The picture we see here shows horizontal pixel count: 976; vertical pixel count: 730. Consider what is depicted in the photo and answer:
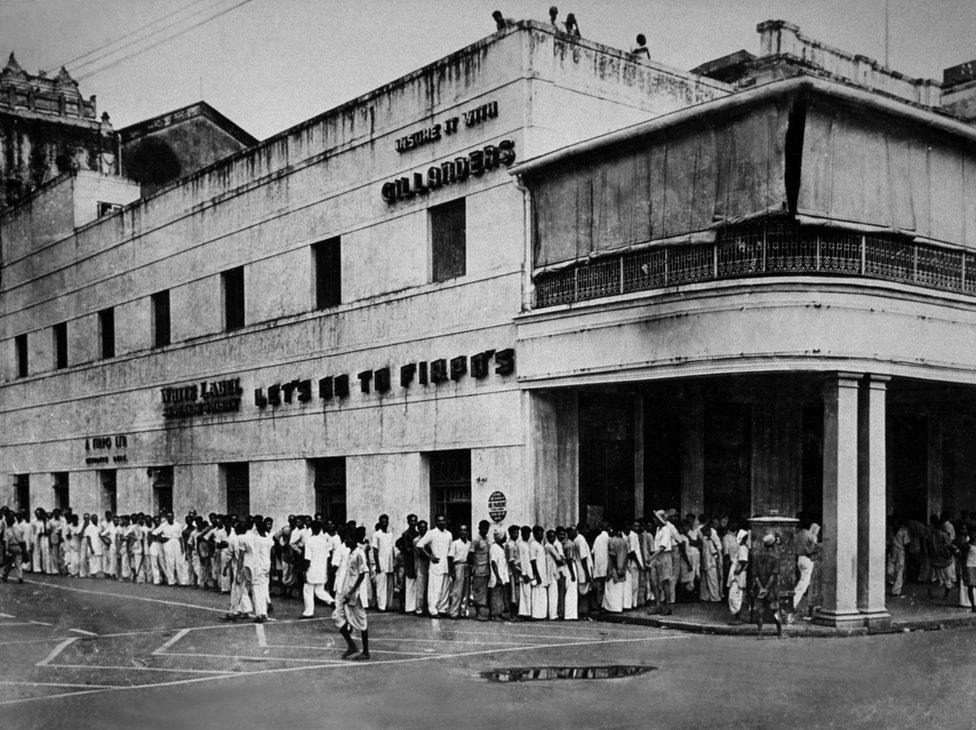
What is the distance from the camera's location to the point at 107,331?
106 feet

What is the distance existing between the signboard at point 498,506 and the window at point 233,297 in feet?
32.8

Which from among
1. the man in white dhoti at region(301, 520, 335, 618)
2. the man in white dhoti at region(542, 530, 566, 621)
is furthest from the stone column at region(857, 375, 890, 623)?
the man in white dhoti at region(301, 520, 335, 618)

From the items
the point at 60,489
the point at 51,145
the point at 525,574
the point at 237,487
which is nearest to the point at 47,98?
the point at 51,145

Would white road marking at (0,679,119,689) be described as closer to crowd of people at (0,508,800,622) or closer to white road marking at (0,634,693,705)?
white road marking at (0,634,693,705)

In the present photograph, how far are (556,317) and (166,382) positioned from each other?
14.5 meters

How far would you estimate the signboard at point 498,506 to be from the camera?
18.7 meters

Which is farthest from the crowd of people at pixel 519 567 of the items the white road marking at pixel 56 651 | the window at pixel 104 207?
the window at pixel 104 207

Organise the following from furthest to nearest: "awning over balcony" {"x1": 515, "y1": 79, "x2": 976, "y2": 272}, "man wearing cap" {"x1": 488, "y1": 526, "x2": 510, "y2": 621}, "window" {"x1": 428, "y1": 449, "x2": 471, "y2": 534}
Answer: "window" {"x1": 428, "y1": 449, "x2": 471, "y2": 534}, "man wearing cap" {"x1": 488, "y1": 526, "x2": 510, "y2": 621}, "awning over balcony" {"x1": 515, "y1": 79, "x2": 976, "y2": 272}

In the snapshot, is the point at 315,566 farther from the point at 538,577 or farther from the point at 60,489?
the point at 60,489

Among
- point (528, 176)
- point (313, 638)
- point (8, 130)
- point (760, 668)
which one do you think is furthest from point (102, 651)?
Result: point (8, 130)

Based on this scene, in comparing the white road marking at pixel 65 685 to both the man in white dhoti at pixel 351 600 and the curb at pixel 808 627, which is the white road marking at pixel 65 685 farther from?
the curb at pixel 808 627

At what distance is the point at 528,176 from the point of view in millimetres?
18641

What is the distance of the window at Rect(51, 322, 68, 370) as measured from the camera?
34562 mm

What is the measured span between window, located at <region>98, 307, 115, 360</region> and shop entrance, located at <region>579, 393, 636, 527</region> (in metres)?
17.3
